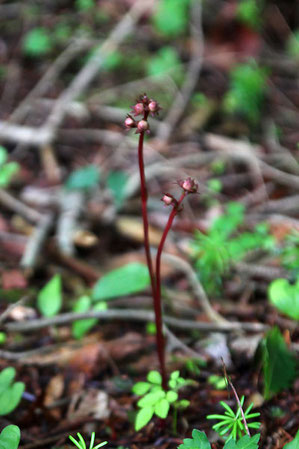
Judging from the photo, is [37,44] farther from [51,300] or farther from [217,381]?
[217,381]

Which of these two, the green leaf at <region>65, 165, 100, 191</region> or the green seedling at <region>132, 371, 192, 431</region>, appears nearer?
the green seedling at <region>132, 371, 192, 431</region>

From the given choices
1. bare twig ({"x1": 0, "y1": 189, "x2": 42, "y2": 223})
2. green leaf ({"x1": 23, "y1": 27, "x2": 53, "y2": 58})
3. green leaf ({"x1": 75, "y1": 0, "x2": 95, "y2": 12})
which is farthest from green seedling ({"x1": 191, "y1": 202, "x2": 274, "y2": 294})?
green leaf ({"x1": 75, "y1": 0, "x2": 95, "y2": 12})

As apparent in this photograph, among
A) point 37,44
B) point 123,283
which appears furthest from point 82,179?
point 37,44

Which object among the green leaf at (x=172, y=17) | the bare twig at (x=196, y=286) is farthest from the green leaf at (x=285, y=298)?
the green leaf at (x=172, y=17)

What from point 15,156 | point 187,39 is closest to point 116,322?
point 15,156

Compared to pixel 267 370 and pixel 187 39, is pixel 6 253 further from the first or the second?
pixel 187 39

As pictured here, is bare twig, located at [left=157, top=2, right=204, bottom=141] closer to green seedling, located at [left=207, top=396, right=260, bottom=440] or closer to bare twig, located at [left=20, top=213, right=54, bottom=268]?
bare twig, located at [left=20, top=213, right=54, bottom=268]

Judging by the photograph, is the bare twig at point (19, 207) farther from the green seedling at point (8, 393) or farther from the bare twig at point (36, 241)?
the green seedling at point (8, 393)
